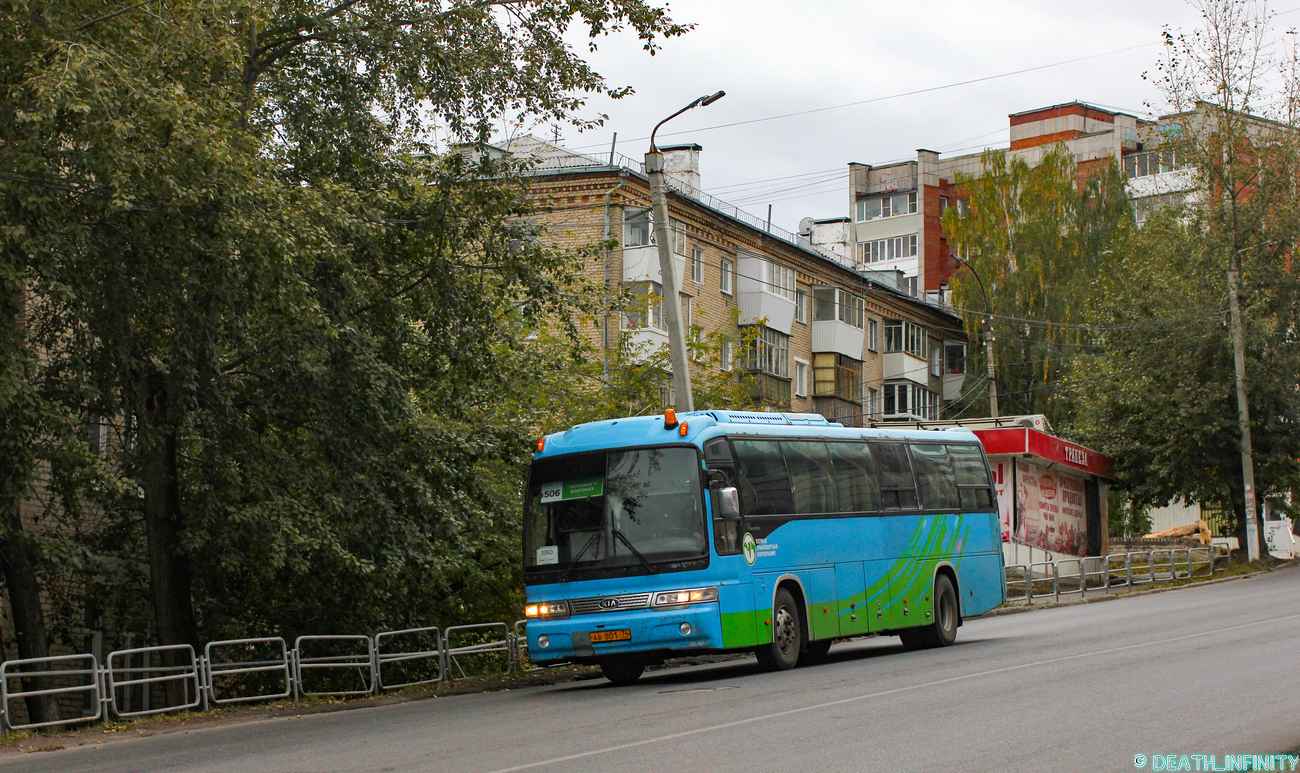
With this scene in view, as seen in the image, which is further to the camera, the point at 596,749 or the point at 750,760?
the point at 596,749

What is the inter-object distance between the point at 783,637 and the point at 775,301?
3442 centimetres

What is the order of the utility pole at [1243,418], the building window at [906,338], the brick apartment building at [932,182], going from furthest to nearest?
the brick apartment building at [932,182] → the building window at [906,338] → the utility pole at [1243,418]

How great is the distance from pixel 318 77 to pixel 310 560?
20.9ft

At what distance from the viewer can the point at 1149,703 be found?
37.2ft

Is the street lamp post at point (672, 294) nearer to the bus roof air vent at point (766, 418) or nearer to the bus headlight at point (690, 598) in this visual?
the bus roof air vent at point (766, 418)

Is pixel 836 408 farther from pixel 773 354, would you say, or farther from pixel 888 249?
pixel 888 249

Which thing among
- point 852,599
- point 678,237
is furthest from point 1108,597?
point 678,237

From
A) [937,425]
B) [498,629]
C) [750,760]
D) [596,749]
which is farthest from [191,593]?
[937,425]

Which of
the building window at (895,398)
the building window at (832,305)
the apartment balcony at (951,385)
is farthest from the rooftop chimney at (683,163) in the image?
the apartment balcony at (951,385)

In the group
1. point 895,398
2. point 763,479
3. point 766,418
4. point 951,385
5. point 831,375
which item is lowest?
point 763,479

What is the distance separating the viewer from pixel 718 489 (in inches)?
619

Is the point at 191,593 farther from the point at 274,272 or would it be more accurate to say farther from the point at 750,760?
the point at 750,760

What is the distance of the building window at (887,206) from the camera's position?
87688mm

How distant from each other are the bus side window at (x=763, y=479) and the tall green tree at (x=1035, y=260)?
42.3m
